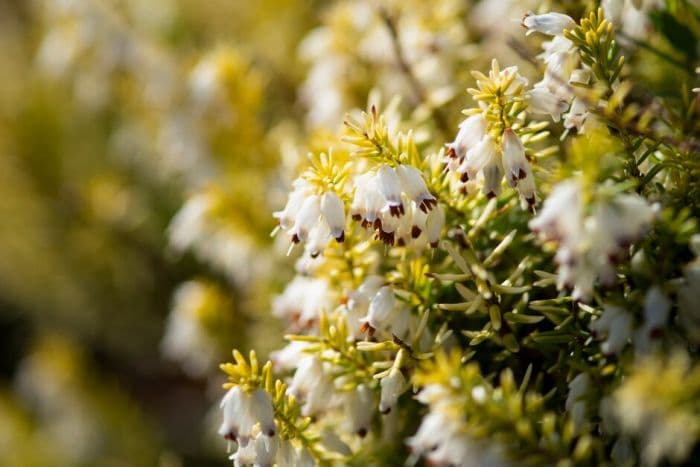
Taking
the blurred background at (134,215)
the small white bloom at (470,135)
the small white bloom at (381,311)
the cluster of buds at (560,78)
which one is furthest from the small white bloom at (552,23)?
the blurred background at (134,215)

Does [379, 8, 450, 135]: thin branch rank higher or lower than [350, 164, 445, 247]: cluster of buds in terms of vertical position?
higher

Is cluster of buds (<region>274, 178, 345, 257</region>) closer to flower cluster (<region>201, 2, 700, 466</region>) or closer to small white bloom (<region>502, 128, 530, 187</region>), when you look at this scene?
flower cluster (<region>201, 2, 700, 466</region>)

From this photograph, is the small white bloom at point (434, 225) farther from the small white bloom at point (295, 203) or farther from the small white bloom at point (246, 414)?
the small white bloom at point (246, 414)

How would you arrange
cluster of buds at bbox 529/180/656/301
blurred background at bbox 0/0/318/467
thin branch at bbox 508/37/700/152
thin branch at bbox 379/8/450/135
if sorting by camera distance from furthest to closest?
blurred background at bbox 0/0/318/467, thin branch at bbox 379/8/450/135, thin branch at bbox 508/37/700/152, cluster of buds at bbox 529/180/656/301

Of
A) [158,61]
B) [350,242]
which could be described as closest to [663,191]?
[350,242]

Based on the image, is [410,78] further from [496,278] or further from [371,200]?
[371,200]

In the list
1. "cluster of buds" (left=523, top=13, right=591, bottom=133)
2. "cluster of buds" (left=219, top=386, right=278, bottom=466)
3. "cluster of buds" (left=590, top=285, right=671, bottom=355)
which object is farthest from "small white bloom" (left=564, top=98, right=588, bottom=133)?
"cluster of buds" (left=219, top=386, right=278, bottom=466)

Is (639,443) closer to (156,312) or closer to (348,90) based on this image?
(348,90)
